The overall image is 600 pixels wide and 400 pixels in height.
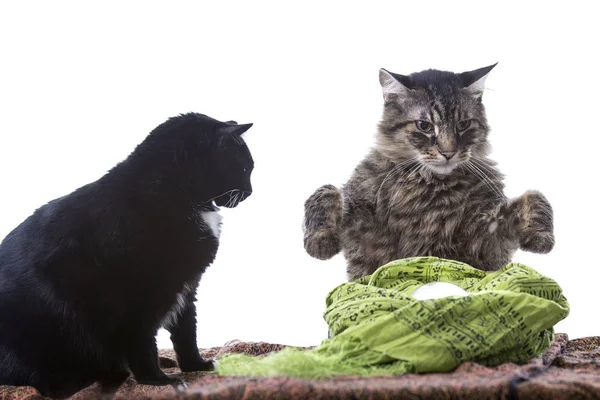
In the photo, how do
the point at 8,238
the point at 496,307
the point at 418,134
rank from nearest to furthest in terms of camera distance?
the point at 496,307 < the point at 8,238 < the point at 418,134

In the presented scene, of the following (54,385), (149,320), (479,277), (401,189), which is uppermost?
(401,189)

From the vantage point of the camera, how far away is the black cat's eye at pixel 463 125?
1.44 m

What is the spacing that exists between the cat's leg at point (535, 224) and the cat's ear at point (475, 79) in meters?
0.29

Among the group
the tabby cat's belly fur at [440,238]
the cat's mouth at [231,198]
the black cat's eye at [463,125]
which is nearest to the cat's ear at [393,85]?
the black cat's eye at [463,125]

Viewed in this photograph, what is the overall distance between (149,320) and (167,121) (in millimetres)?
403

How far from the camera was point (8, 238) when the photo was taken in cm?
117

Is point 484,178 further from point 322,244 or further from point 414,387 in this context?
point 414,387

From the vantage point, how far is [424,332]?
0.96 meters

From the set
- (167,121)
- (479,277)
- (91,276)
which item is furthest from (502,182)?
(91,276)

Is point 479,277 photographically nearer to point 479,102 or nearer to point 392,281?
point 392,281

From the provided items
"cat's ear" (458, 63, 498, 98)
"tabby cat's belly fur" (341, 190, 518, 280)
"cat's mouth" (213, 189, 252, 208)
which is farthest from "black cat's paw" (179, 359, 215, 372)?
"cat's ear" (458, 63, 498, 98)

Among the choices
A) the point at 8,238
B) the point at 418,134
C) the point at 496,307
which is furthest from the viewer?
the point at 418,134

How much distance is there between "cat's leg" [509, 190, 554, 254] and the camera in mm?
1317

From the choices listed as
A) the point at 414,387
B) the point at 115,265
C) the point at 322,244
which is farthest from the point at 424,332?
the point at 115,265
